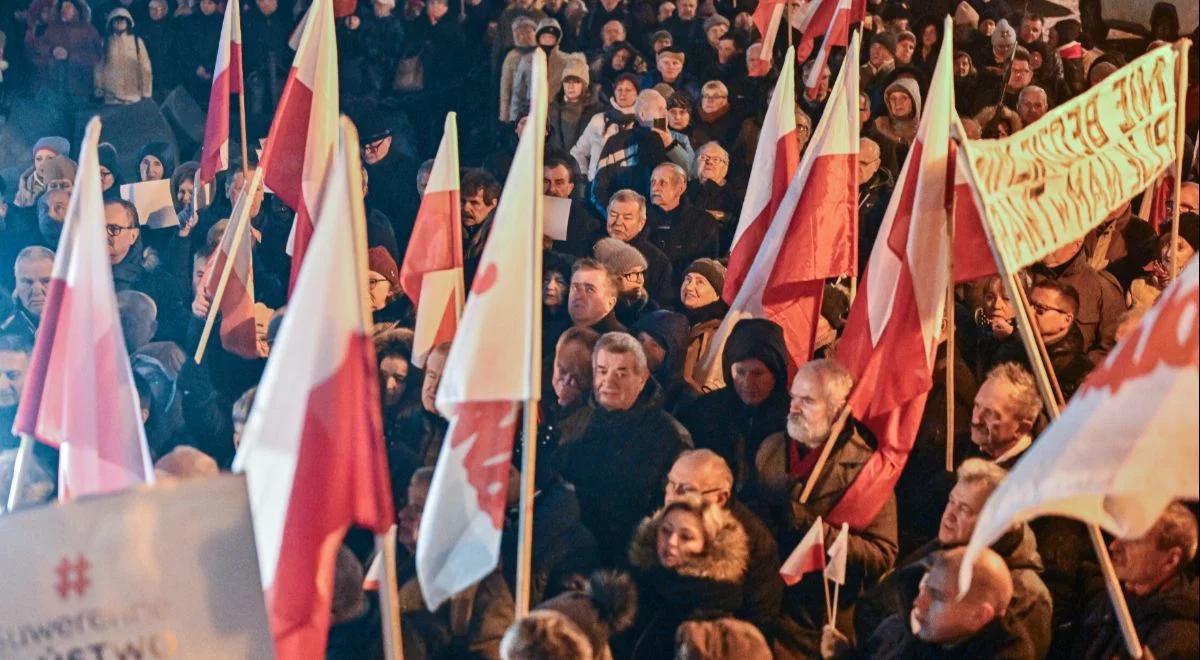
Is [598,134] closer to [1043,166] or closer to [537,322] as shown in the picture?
[537,322]

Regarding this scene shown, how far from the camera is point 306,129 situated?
528 cm

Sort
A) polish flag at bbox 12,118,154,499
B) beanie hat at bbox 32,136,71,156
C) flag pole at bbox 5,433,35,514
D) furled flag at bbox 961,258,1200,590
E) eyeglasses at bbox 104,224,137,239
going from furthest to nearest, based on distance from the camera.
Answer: beanie hat at bbox 32,136,71,156
eyeglasses at bbox 104,224,137,239
flag pole at bbox 5,433,35,514
polish flag at bbox 12,118,154,499
furled flag at bbox 961,258,1200,590

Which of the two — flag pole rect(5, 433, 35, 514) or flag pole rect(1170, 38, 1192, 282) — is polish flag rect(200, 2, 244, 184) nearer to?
flag pole rect(5, 433, 35, 514)

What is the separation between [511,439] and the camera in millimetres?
4422

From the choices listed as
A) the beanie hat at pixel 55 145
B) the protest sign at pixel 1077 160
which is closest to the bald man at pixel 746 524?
the protest sign at pixel 1077 160

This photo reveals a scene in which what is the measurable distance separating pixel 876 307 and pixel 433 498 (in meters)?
1.77

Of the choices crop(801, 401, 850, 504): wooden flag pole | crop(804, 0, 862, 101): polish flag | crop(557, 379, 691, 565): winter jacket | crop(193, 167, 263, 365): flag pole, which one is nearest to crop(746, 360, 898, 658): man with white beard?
crop(801, 401, 850, 504): wooden flag pole

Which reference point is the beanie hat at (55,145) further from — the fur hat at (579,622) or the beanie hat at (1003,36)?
the beanie hat at (1003,36)

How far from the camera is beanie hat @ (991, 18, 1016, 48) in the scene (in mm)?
5203

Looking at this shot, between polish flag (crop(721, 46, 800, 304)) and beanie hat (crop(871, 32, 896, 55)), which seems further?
beanie hat (crop(871, 32, 896, 55))

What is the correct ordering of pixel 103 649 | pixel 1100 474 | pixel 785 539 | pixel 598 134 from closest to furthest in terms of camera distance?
pixel 1100 474 < pixel 103 649 < pixel 785 539 < pixel 598 134

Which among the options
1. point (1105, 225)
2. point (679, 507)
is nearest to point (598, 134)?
point (679, 507)

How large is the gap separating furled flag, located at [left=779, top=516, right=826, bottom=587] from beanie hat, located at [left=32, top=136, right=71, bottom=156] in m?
3.41

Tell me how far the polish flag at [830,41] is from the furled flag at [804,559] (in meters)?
1.82
